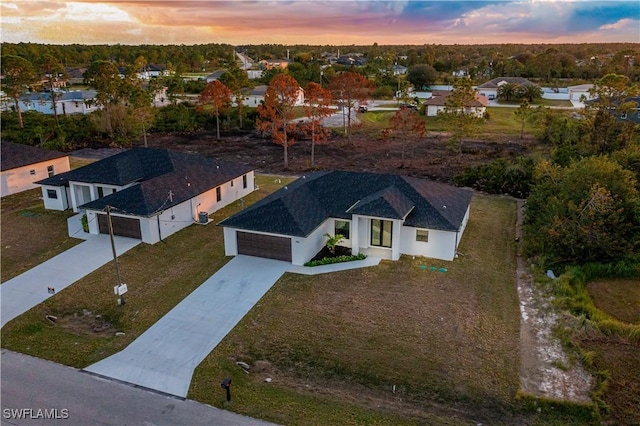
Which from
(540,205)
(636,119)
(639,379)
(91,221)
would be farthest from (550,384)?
(636,119)

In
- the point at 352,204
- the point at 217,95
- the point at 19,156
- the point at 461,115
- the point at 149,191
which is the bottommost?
the point at 352,204

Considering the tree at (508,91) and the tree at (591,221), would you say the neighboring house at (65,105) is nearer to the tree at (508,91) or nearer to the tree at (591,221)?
the tree at (591,221)

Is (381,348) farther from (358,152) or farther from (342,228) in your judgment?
(358,152)

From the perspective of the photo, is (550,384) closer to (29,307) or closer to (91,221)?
(29,307)

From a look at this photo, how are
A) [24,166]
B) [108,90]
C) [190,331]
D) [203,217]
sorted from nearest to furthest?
[190,331], [203,217], [24,166], [108,90]

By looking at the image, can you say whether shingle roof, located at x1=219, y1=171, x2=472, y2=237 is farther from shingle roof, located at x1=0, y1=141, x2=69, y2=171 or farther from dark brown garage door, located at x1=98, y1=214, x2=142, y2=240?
shingle roof, located at x1=0, y1=141, x2=69, y2=171

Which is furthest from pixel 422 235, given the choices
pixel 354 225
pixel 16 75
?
pixel 16 75

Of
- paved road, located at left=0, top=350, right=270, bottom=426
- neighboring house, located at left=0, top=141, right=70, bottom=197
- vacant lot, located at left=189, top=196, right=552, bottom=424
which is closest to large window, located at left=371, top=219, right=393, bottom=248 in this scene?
vacant lot, located at left=189, top=196, right=552, bottom=424
